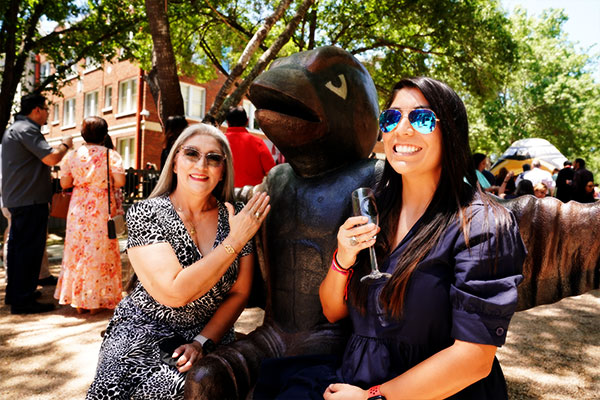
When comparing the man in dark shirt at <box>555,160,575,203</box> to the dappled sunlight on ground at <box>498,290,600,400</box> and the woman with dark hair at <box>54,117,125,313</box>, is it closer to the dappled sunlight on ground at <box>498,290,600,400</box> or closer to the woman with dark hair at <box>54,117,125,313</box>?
the dappled sunlight on ground at <box>498,290,600,400</box>

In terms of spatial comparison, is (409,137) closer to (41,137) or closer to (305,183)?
(305,183)

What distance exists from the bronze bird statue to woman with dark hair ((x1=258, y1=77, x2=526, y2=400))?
32cm

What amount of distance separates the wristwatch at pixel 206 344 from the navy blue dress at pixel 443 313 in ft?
1.70

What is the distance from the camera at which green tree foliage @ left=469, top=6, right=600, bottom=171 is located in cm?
2216

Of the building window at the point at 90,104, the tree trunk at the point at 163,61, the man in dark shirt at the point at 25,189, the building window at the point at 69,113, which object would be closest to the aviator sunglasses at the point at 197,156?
the man in dark shirt at the point at 25,189

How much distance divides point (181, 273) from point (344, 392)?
31.6 inches

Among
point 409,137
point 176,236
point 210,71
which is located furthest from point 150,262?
point 210,71

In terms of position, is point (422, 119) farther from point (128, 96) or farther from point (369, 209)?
point (128, 96)

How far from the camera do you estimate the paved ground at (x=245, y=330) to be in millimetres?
3148

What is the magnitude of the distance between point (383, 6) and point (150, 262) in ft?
30.4

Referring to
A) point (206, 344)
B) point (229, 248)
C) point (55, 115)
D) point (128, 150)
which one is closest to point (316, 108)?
point (229, 248)

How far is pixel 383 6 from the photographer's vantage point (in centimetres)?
978

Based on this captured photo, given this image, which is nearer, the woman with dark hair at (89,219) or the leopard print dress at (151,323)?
the leopard print dress at (151,323)

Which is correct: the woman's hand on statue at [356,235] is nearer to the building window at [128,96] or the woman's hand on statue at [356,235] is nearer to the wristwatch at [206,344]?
the wristwatch at [206,344]
